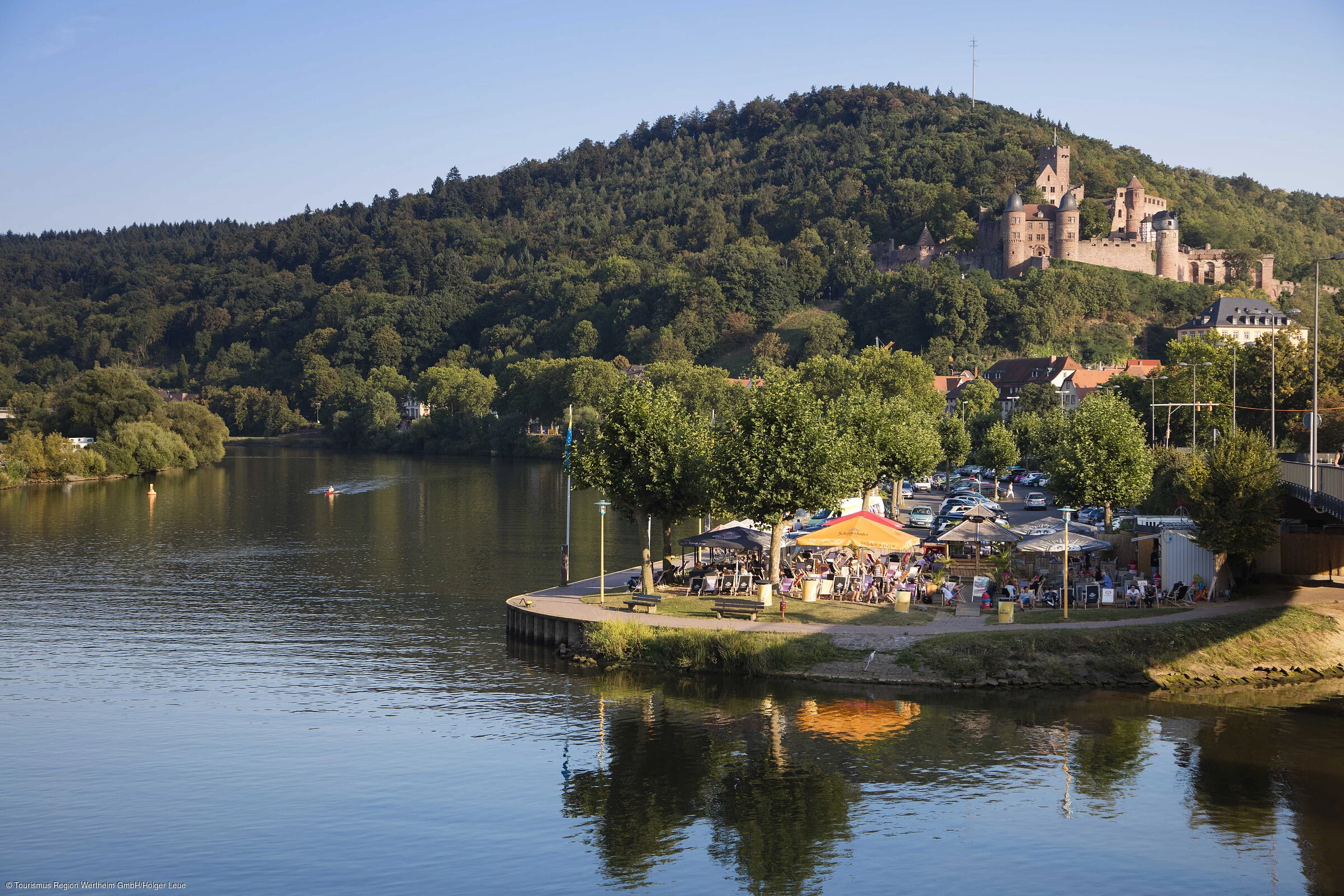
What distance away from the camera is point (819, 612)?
35219 mm

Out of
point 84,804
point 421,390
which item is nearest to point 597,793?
point 84,804

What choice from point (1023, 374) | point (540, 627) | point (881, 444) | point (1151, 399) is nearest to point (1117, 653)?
point (540, 627)

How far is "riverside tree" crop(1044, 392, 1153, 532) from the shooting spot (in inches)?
1790

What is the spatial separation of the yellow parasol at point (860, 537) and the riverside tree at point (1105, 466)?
1069 cm

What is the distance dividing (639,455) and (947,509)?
83.0ft

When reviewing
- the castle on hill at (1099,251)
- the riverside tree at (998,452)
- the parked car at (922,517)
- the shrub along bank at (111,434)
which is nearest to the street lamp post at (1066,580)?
the parked car at (922,517)

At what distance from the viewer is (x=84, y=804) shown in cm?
2414

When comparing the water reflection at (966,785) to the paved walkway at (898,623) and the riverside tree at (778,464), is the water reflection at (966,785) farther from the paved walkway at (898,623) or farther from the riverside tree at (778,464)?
the riverside tree at (778,464)

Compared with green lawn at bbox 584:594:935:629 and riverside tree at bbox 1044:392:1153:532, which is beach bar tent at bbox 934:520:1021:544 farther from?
riverside tree at bbox 1044:392:1153:532

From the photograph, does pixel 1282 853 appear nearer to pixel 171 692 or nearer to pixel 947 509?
pixel 171 692

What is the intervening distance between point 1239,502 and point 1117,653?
7.35 metres

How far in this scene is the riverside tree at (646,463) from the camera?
38.5m

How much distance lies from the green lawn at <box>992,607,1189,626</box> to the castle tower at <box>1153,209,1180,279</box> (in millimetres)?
161169

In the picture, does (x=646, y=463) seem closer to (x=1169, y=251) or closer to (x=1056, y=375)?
(x=1056, y=375)
